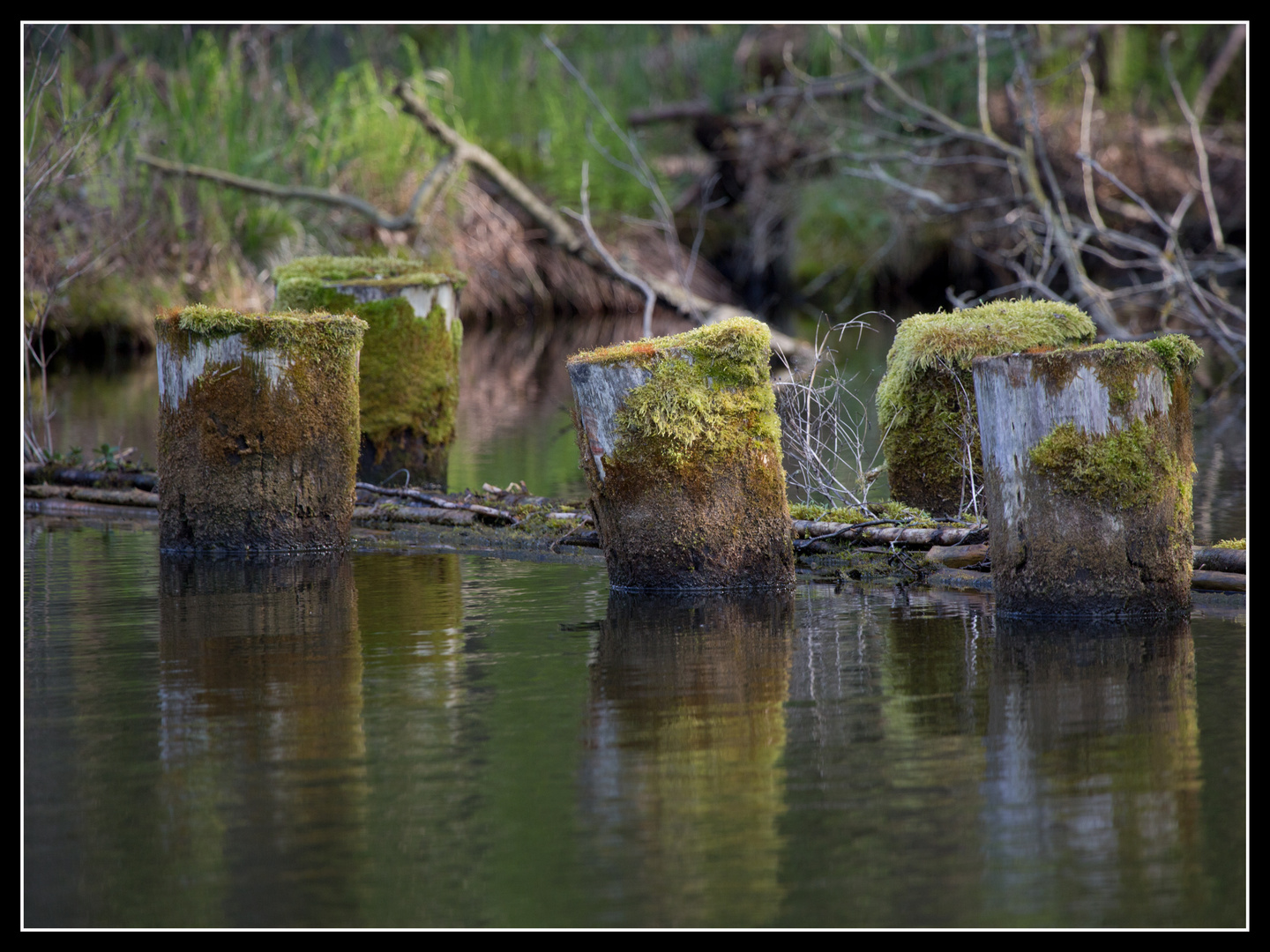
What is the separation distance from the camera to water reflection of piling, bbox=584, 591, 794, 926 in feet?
12.8

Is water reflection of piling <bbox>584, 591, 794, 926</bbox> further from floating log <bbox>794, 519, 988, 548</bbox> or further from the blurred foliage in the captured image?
the blurred foliage

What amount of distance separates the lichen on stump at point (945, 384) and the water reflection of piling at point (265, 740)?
10.1ft

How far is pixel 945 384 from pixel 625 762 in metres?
3.99

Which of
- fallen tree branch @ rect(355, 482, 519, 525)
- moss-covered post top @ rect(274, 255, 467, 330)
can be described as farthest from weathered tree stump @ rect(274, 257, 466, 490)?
fallen tree branch @ rect(355, 482, 519, 525)

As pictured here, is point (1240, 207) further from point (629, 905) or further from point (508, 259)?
point (629, 905)

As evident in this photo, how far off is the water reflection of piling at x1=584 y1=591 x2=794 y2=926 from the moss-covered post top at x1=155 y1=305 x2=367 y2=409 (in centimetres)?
237

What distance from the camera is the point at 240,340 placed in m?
8.30

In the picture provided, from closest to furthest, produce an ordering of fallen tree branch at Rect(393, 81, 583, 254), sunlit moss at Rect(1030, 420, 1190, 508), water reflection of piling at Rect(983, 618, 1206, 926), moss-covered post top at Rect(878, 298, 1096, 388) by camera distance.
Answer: water reflection of piling at Rect(983, 618, 1206, 926)
sunlit moss at Rect(1030, 420, 1190, 508)
moss-covered post top at Rect(878, 298, 1096, 388)
fallen tree branch at Rect(393, 81, 583, 254)

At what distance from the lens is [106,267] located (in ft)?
70.1

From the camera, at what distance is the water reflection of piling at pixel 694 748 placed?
3900 mm

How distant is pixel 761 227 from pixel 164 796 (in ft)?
83.2

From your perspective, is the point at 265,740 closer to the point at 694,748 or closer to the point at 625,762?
the point at 625,762

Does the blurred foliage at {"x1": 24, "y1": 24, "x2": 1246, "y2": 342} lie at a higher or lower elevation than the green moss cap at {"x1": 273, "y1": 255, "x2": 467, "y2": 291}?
higher

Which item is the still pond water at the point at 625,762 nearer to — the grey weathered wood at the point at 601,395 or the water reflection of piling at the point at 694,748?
the water reflection of piling at the point at 694,748
